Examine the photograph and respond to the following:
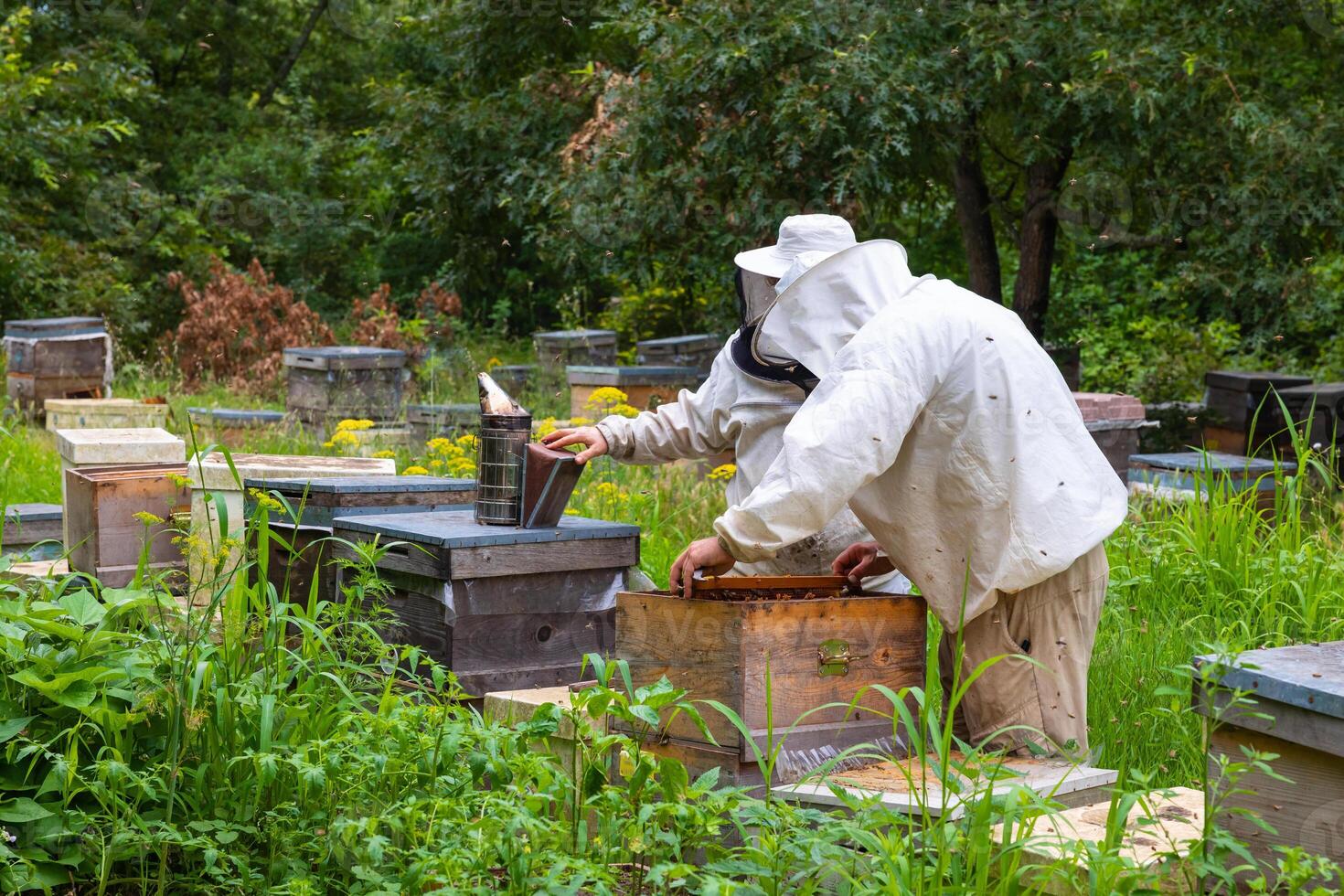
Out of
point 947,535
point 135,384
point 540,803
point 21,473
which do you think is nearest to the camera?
point 540,803

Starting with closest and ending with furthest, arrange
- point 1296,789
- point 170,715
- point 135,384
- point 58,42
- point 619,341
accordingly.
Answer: point 1296,789
point 170,715
point 135,384
point 619,341
point 58,42

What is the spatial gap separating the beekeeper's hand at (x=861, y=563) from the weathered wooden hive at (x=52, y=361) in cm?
832

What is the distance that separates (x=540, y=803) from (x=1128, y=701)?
91.6 inches

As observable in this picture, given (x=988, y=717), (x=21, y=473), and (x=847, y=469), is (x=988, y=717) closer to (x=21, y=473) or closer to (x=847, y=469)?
(x=847, y=469)

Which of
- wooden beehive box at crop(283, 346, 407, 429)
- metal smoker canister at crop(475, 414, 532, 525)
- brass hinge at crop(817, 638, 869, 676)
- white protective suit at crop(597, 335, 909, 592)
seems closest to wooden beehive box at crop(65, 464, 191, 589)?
metal smoker canister at crop(475, 414, 532, 525)

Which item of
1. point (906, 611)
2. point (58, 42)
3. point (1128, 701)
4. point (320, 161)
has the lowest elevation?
point (1128, 701)

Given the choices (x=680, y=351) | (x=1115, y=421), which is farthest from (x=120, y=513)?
(x=680, y=351)

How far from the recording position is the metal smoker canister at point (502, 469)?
368 cm

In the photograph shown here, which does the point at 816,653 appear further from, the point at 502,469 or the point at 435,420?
the point at 435,420

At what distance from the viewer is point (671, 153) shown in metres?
10.2

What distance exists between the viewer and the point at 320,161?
19812 mm

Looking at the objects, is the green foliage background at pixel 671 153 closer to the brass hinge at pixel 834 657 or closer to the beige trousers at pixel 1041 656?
the beige trousers at pixel 1041 656

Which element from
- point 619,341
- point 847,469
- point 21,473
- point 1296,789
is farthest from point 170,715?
point 619,341

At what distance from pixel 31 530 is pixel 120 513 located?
1084 mm
